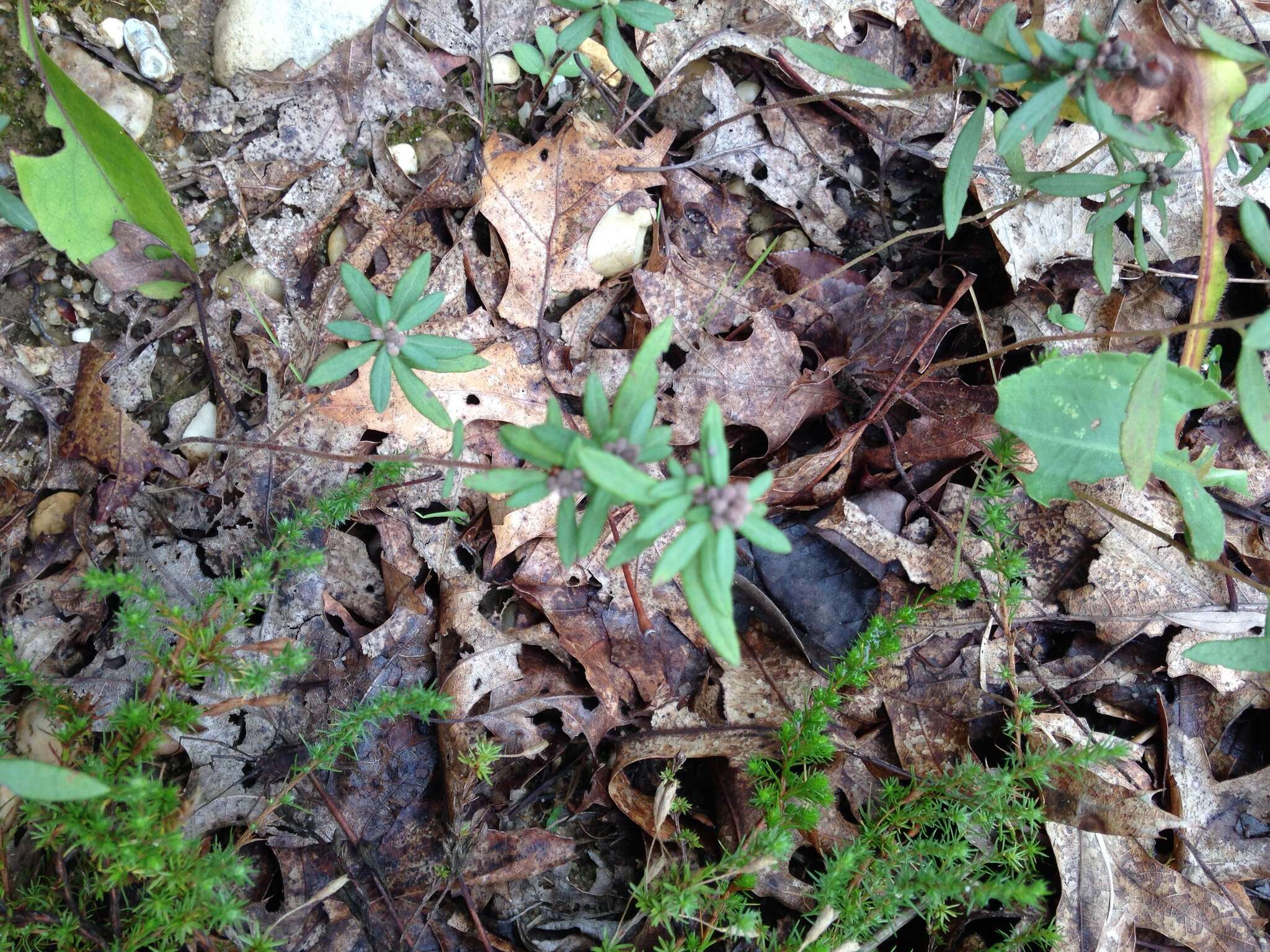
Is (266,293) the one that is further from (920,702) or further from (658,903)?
(920,702)

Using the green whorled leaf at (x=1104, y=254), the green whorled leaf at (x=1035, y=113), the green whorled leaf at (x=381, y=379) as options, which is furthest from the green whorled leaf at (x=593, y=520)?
the green whorled leaf at (x=1104, y=254)

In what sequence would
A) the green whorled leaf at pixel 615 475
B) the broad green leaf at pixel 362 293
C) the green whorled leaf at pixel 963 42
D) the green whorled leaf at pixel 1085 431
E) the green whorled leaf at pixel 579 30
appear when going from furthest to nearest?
the green whorled leaf at pixel 579 30
the green whorled leaf at pixel 1085 431
the broad green leaf at pixel 362 293
the green whorled leaf at pixel 963 42
the green whorled leaf at pixel 615 475

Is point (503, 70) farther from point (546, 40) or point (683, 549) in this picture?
point (683, 549)

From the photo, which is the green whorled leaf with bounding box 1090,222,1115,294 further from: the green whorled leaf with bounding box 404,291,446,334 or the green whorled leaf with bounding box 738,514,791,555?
the green whorled leaf with bounding box 404,291,446,334

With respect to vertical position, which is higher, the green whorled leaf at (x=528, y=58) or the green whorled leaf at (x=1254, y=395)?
the green whorled leaf at (x=528, y=58)

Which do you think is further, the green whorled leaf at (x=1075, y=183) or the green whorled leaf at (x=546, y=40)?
the green whorled leaf at (x=546, y=40)

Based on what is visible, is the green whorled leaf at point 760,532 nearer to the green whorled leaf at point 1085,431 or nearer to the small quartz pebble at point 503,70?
the green whorled leaf at point 1085,431

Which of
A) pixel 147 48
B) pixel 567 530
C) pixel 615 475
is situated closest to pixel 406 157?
pixel 147 48
